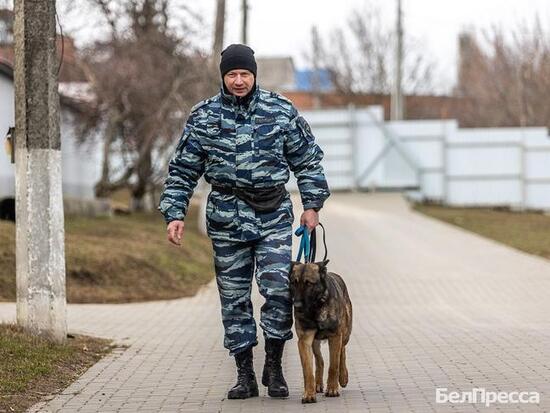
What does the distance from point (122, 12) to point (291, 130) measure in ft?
73.2

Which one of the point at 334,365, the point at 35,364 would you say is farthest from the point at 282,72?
the point at 334,365

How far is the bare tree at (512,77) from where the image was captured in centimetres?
4138

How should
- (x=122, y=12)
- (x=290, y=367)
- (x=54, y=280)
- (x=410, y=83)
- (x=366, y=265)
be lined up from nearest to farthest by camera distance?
(x=290, y=367), (x=54, y=280), (x=366, y=265), (x=122, y=12), (x=410, y=83)

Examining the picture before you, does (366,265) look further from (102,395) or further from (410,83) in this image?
(410,83)

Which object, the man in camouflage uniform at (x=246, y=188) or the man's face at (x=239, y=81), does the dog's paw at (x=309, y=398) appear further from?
the man's face at (x=239, y=81)

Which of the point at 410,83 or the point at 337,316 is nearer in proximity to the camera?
the point at 337,316

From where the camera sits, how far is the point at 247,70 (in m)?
7.02

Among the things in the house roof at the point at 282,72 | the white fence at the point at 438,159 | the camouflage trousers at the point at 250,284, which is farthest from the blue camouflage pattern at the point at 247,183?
the house roof at the point at 282,72

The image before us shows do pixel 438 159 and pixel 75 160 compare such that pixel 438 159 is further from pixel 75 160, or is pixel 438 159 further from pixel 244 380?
pixel 244 380

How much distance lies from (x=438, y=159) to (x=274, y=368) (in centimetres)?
3020

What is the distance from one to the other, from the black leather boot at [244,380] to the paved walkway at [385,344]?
7cm

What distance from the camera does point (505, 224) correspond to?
99.5 feet

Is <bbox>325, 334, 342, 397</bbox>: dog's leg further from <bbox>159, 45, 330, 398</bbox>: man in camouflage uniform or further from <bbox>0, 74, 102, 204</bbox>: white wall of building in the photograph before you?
<bbox>0, 74, 102, 204</bbox>: white wall of building

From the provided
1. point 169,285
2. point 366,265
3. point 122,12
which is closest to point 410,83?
point 122,12
